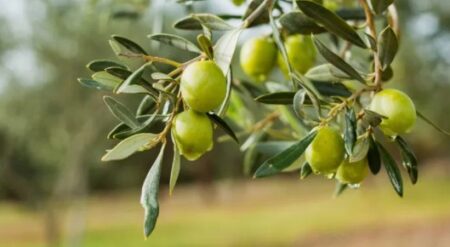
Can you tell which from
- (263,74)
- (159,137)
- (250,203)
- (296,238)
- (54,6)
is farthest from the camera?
(250,203)

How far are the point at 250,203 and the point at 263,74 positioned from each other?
26.0 meters

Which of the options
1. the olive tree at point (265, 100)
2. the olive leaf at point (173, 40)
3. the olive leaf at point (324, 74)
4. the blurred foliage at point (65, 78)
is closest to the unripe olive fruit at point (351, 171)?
the olive tree at point (265, 100)

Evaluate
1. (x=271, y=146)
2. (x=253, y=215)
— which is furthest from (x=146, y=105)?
(x=253, y=215)

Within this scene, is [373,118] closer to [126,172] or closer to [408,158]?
[408,158]

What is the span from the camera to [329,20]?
0.74 m

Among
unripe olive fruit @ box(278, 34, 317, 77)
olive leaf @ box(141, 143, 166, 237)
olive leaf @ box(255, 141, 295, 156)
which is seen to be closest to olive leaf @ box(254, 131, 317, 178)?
olive leaf @ box(141, 143, 166, 237)

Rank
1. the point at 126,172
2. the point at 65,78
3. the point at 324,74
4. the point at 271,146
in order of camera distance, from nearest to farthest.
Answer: the point at 324,74 → the point at 271,146 → the point at 65,78 → the point at 126,172

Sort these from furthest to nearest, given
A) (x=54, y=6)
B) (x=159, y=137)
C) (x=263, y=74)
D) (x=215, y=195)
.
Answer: (x=215, y=195), (x=54, y=6), (x=263, y=74), (x=159, y=137)

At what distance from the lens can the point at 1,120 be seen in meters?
14.0

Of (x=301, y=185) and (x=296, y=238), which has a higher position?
(x=296, y=238)

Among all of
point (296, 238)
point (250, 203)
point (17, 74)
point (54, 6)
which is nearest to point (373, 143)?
point (54, 6)

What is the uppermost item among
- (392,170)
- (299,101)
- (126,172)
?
(299,101)

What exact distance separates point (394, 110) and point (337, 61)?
0.32 ft

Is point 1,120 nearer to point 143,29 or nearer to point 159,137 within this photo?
point 143,29
